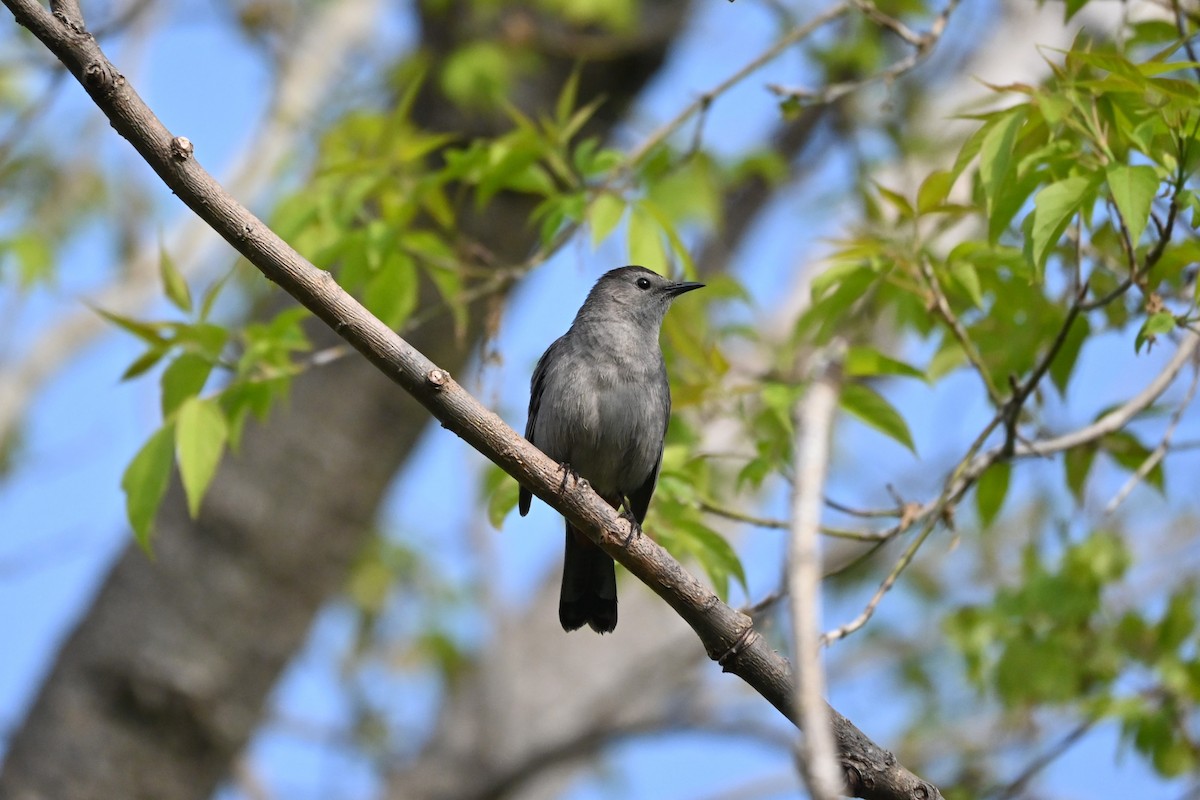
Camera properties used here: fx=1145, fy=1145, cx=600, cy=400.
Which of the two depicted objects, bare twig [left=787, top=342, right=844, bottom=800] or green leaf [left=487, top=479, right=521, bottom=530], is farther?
green leaf [left=487, top=479, right=521, bottom=530]

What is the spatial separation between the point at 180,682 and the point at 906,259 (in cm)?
448

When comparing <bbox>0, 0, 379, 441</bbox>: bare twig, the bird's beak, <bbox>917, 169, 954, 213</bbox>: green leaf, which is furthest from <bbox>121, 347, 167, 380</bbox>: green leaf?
<bbox>0, 0, 379, 441</bbox>: bare twig

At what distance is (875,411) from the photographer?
4004mm

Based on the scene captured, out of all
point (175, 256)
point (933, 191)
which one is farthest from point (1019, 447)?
point (175, 256)

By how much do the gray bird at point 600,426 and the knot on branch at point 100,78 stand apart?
228 cm

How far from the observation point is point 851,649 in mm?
12312

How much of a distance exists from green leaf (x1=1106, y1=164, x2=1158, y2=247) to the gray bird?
1.94 m

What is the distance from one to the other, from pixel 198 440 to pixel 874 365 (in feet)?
7.70

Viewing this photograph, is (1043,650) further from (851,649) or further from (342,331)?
(851,649)

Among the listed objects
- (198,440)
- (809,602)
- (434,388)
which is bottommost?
(809,602)

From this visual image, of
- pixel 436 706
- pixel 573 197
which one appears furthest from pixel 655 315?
pixel 436 706

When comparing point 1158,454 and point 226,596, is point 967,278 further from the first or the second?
point 226,596

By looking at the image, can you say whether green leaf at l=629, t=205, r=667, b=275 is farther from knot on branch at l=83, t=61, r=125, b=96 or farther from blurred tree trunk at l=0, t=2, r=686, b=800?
blurred tree trunk at l=0, t=2, r=686, b=800

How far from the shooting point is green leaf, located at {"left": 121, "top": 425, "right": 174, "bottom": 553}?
12.3 feet
